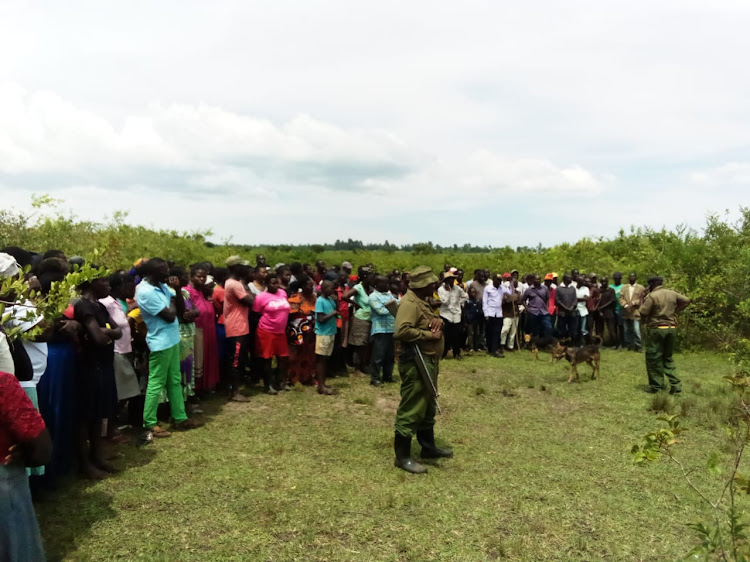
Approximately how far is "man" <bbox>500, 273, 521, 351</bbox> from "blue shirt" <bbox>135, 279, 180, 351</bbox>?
8.16 m

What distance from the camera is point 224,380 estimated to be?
8195mm

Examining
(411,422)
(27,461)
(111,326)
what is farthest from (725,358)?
(27,461)

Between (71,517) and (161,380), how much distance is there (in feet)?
5.91

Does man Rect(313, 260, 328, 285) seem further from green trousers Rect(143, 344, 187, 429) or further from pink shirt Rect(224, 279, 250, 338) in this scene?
green trousers Rect(143, 344, 187, 429)

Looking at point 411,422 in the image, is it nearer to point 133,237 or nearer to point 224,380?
point 224,380

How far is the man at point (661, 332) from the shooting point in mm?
8406

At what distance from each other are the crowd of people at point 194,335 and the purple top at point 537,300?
0.02 metres

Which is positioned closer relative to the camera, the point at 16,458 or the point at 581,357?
the point at 16,458

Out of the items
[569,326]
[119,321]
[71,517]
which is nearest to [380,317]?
[119,321]

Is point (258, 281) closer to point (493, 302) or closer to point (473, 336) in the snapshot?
→ point (493, 302)

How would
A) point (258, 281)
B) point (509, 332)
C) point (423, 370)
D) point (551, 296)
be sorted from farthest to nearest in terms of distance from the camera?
1. point (551, 296)
2. point (509, 332)
3. point (258, 281)
4. point (423, 370)

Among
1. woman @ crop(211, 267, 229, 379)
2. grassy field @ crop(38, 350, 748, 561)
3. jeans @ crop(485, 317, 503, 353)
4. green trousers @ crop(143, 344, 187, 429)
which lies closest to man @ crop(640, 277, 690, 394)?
grassy field @ crop(38, 350, 748, 561)

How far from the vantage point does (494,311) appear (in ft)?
38.3

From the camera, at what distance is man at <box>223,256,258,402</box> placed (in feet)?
24.2
